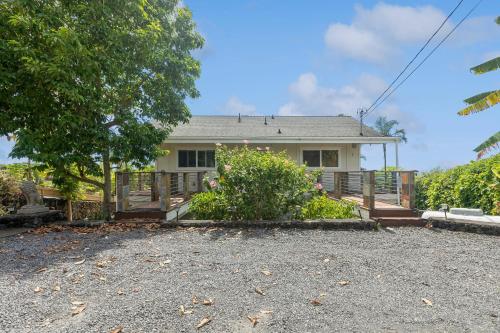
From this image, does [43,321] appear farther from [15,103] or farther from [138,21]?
[138,21]

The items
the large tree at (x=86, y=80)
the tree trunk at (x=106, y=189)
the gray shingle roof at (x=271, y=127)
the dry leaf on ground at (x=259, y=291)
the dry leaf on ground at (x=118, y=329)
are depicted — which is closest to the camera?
the dry leaf on ground at (x=118, y=329)

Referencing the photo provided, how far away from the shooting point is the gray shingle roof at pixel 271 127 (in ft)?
52.2

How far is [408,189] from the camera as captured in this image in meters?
8.48

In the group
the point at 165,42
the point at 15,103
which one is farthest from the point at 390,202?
the point at 15,103

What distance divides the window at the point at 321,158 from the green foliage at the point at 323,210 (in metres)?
8.16

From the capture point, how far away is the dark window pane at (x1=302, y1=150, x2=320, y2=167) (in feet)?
54.5

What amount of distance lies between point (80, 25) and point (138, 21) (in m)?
1.75

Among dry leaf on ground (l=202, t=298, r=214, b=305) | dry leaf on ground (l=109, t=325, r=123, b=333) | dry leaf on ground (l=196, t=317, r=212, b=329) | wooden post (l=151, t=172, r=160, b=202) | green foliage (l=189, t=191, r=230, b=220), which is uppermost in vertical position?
wooden post (l=151, t=172, r=160, b=202)

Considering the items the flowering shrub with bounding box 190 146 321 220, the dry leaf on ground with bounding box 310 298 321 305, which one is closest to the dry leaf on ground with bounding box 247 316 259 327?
the dry leaf on ground with bounding box 310 298 321 305

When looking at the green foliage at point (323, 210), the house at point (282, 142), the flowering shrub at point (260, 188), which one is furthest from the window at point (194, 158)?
the green foliage at point (323, 210)

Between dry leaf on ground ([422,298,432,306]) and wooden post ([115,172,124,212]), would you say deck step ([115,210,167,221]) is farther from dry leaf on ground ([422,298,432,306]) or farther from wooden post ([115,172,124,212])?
dry leaf on ground ([422,298,432,306])

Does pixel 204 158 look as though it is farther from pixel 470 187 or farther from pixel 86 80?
pixel 470 187

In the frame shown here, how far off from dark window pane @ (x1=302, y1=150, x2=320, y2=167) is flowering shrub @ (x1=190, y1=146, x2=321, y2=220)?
8.86 m

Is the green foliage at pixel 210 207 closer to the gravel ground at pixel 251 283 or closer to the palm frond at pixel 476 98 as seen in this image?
the gravel ground at pixel 251 283
